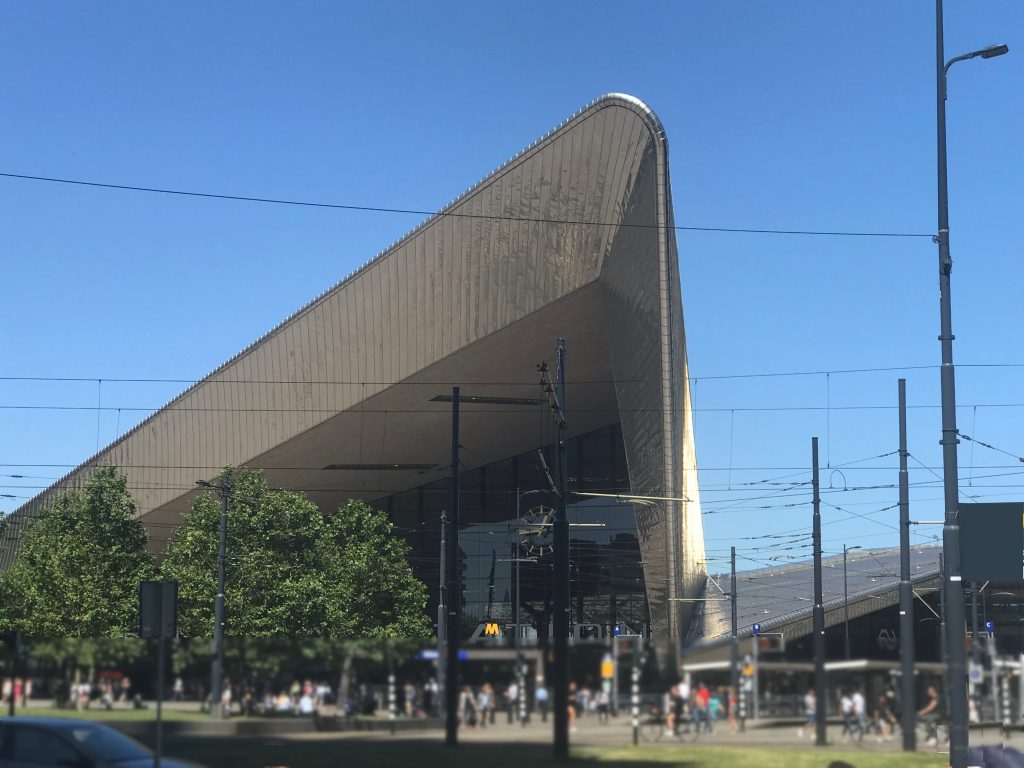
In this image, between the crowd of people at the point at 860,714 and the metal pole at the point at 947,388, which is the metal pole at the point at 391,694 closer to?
the crowd of people at the point at 860,714

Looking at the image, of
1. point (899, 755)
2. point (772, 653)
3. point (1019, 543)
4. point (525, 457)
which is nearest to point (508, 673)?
point (772, 653)

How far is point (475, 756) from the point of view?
1209cm

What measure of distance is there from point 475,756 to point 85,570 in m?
38.0

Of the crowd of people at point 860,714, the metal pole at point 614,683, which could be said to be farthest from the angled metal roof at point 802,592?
the metal pole at point 614,683

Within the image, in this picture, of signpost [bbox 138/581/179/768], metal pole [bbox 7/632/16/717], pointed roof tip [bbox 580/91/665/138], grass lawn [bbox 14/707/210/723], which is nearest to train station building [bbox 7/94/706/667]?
pointed roof tip [bbox 580/91/665/138]

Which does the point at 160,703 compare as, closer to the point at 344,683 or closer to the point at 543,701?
the point at 344,683

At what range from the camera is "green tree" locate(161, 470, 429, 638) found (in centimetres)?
4519

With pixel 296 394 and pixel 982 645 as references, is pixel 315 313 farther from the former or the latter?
pixel 982 645

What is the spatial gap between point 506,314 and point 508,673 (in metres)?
36.6

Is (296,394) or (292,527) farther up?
(296,394)

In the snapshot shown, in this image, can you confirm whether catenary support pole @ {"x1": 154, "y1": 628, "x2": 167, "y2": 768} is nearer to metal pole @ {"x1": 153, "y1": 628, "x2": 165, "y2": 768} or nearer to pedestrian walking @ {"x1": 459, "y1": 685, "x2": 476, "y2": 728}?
metal pole @ {"x1": 153, "y1": 628, "x2": 165, "y2": 768}

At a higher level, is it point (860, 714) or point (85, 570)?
point (85, 570)

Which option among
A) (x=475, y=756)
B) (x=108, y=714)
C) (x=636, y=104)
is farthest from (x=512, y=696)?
(x=636, y=104)

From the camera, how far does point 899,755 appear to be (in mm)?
12289
